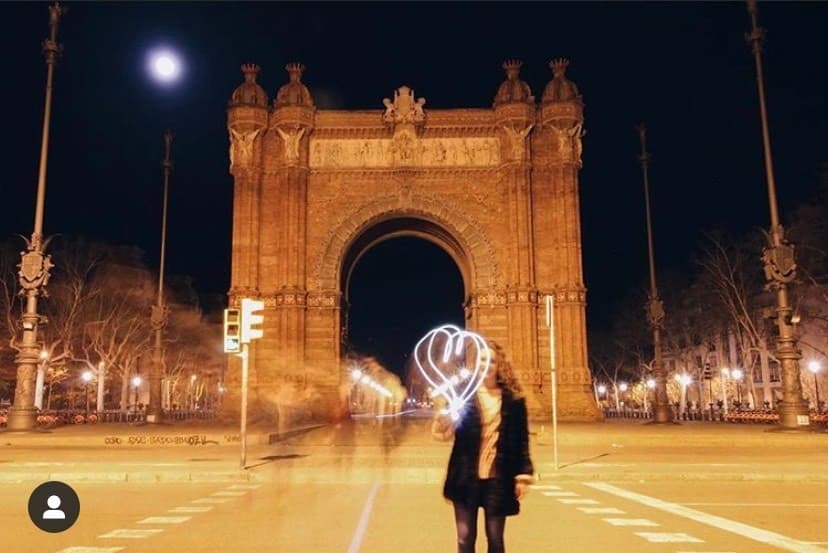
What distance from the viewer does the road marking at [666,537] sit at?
9.28 metres

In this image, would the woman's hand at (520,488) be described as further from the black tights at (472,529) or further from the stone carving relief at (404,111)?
the stone carving relief at (404,111)

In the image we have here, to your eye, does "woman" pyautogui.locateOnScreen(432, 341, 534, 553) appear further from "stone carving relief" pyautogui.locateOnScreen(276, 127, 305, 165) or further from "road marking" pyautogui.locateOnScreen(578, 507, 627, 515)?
"stone carving relief" pyautogui.locateOnScreen(276, 127, 305, 165)

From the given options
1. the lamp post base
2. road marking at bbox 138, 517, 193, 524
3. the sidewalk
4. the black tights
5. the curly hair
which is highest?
the curly hair

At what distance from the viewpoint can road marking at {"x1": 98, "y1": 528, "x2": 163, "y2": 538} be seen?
9.70 m

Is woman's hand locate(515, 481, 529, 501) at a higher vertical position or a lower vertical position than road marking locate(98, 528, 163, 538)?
higher

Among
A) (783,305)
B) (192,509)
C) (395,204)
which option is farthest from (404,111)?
(192,509)

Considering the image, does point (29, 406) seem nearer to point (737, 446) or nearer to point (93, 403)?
point (737, 446)

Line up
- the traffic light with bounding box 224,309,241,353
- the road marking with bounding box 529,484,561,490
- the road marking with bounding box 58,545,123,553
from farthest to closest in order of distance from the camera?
the traffic light with bounding box 224,309,241,353, the road marking with bounding box 529,484,561,490, the road marking with bounding box 58,545,123,553

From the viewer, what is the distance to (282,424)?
3697 cm

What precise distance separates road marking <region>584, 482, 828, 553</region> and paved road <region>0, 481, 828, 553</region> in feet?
0.05

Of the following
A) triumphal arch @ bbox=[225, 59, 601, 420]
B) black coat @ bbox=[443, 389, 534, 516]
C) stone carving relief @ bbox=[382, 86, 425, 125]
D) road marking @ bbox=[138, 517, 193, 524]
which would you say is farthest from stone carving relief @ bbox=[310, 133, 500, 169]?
black coat @ bbox=[443, 389, 534, 516]

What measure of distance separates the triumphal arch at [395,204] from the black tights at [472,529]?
34158mm

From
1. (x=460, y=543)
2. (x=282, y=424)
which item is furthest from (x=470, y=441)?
(x=282, y=424)

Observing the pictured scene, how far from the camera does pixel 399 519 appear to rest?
11.0 m
